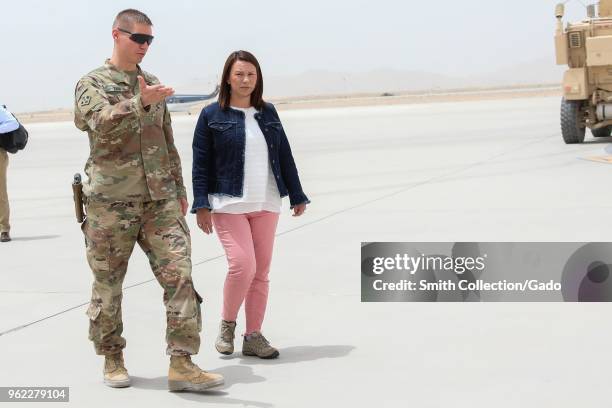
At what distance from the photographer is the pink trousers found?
5.30 m

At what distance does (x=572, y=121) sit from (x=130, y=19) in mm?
15421

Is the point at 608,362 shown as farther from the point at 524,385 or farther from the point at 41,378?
the point at 41,378

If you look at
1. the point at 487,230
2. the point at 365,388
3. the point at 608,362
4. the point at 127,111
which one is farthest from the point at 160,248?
the point at 487,230

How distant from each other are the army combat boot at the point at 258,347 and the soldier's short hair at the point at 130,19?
1768 mm

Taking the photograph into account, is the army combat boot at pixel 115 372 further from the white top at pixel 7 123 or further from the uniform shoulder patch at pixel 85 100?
the white top at pixel 7 123

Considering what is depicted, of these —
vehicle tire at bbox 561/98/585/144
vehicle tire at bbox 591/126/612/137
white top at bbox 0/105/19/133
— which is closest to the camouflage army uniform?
white top at bbox 0/105/19/133

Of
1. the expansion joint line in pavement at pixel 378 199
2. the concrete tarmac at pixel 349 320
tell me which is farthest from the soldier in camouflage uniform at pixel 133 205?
the expansion joint line in pavement at pixel 378 199

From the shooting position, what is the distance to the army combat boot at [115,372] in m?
4.93

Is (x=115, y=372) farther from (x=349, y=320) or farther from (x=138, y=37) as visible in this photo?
(x=349, y=320)

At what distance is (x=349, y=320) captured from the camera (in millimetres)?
6254

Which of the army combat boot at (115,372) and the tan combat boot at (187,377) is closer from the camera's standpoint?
the tan combat boot at (187,377)

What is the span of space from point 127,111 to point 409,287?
3.11 m

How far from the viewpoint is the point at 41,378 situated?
203 inches

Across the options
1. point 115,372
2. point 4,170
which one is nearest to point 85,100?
point 115,372
